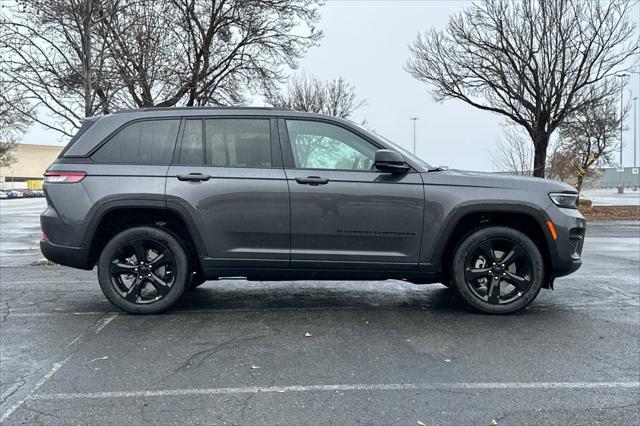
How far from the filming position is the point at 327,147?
15.9 feet

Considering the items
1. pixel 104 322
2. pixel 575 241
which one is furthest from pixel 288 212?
pixel 575 241

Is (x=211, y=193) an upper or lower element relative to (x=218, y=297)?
upper

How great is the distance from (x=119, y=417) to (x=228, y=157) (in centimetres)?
260

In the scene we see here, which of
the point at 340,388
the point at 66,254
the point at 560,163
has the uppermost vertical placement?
the point at 560,163

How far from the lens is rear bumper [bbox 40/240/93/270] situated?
467 cm

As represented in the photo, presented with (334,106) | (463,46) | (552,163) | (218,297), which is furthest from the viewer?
(334,106)

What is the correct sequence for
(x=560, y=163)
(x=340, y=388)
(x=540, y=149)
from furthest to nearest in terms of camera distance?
(x=560, y=163)
(x=540, y=149)
(x=340, y=388)

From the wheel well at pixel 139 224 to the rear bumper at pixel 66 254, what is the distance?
3.0 inches

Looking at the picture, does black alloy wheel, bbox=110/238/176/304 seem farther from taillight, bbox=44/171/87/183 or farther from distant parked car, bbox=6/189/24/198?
distant parked car, bbox=6/189/24/198

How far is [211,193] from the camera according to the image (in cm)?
459

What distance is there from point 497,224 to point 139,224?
3.48 m

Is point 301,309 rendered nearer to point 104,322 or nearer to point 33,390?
point 104,322

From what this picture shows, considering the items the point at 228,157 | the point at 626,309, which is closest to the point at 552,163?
the point at 626,309

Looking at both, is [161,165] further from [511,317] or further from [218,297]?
[511,317]
